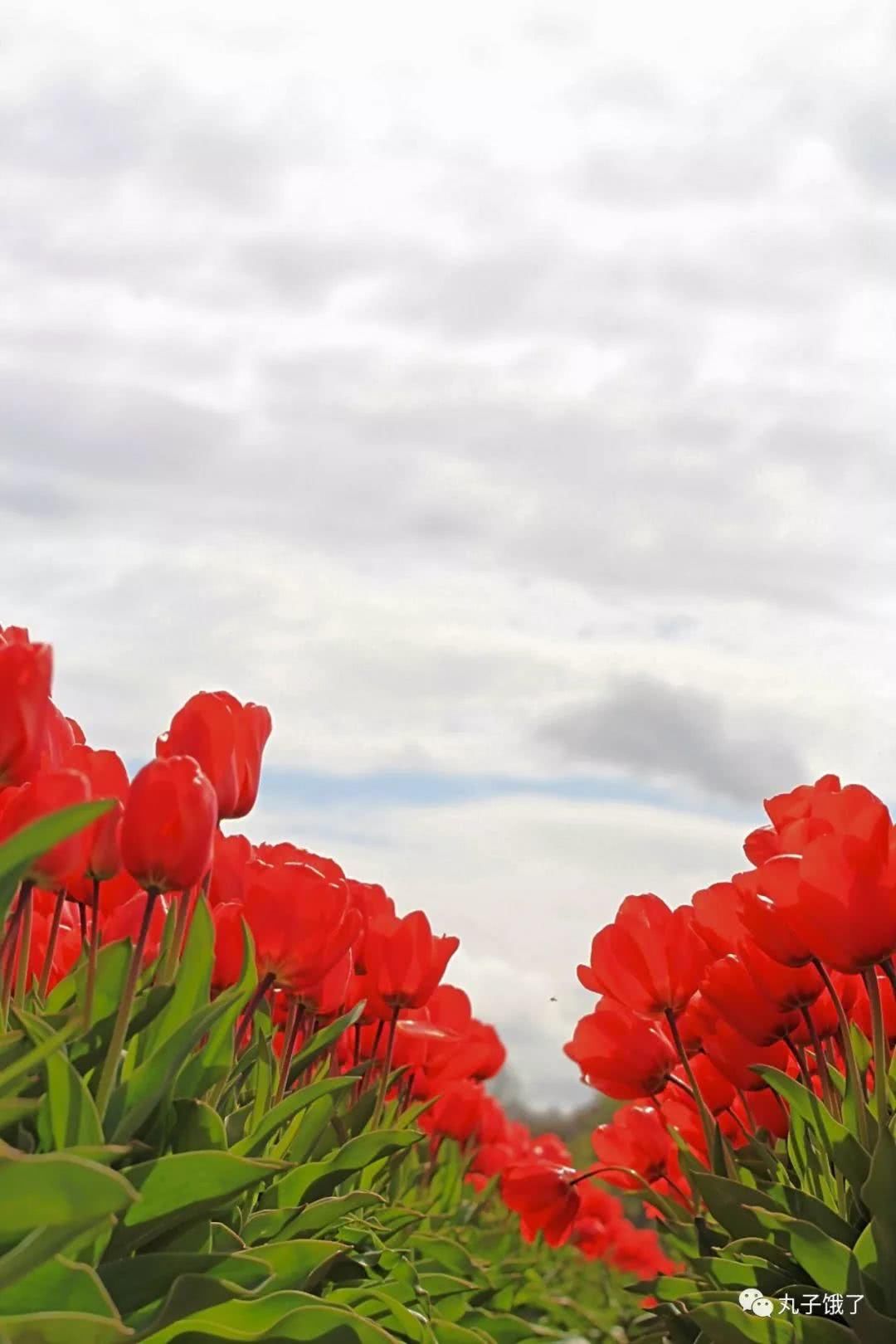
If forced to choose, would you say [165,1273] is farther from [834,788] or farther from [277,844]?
[834,788]

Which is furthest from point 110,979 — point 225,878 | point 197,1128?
point 225,878

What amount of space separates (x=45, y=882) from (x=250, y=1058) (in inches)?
33.2

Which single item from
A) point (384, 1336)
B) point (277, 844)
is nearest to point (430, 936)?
point (277, 844)

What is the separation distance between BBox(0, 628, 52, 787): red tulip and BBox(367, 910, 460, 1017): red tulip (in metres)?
1.64

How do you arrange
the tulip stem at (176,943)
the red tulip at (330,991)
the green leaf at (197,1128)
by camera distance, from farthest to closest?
the red tulip at (330,991) < the tulip stem at (176,943) < the green leaf at (197,1128)

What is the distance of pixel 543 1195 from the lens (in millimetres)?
4020

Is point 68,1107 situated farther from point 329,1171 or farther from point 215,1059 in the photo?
point 329,1171

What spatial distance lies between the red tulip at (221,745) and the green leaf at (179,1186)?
66 cm

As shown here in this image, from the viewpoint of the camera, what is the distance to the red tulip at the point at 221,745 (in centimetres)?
233

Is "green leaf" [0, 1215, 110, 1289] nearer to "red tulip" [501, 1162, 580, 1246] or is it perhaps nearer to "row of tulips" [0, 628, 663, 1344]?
"row of tulips" [0, 628, 663, 1344]

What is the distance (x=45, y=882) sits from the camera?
6.75 ft

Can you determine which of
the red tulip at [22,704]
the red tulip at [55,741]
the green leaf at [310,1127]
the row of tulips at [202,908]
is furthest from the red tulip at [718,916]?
the red tulip at [22,704]

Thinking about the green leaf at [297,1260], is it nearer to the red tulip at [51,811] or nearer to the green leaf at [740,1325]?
the red tulip at [51,811]

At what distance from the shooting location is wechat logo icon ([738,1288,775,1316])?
8.50ft
